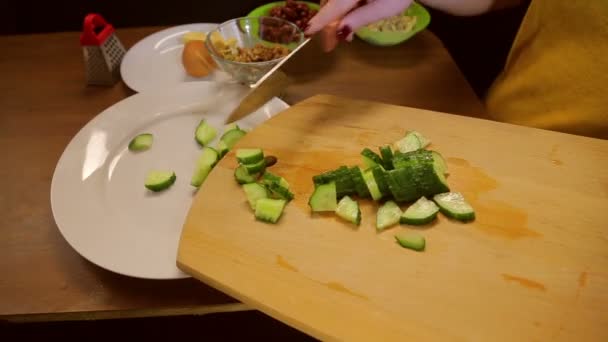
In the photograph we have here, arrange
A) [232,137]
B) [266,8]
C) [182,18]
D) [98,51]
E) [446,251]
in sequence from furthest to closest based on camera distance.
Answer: [182,18], [266,8], [98,51], [232,137], [446,251]

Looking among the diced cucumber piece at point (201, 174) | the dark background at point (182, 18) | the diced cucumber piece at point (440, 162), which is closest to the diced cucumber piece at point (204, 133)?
the diced cucumber piece at point (201, 174)

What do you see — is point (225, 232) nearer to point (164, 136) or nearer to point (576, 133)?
point (164, 136)

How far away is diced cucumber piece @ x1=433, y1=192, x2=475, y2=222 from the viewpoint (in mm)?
912

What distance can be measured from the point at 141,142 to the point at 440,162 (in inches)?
30.1

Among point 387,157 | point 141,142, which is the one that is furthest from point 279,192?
point 141,142

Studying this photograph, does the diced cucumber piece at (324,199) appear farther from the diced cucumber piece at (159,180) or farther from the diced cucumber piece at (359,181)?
the diced cucumber piece at (159,180)

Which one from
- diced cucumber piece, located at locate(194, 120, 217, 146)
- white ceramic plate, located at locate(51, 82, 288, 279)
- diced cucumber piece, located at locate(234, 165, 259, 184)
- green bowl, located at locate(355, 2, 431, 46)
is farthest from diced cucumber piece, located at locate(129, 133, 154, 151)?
green bowl, located at locate(355, 2, 431, 46)

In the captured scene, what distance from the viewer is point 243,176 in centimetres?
101

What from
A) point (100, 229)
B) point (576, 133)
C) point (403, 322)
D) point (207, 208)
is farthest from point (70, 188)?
point (576, 133)

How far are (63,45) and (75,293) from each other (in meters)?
1.07

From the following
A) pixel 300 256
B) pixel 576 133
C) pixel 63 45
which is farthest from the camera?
pixel 63 45

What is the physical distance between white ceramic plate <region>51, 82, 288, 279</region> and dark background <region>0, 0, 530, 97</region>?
63 cm

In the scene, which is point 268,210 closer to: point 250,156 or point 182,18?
point 250,156

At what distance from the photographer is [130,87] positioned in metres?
1.43
